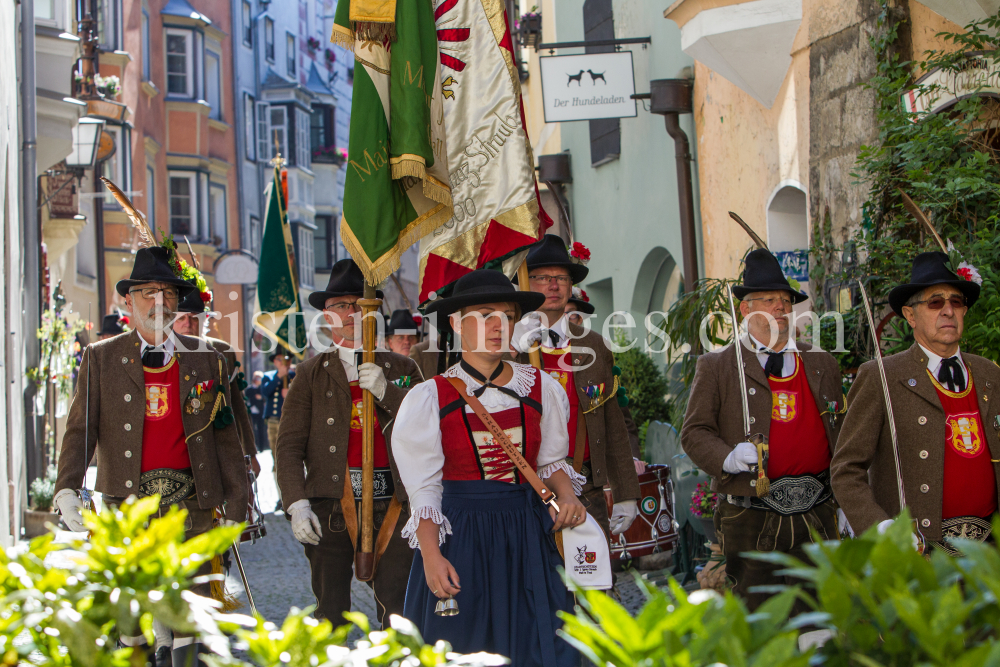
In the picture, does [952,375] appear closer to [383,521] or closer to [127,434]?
[383,521]

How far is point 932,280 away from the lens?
4500 mm

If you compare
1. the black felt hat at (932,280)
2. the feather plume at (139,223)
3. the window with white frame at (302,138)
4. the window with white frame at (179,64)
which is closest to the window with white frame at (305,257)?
the window with white frame at (302,138)

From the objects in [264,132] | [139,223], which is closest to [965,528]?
[139,223]

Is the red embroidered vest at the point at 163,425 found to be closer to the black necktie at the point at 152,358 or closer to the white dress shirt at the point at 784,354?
the black necktie at the point at 152,358

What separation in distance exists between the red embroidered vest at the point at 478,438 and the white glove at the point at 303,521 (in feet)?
5.02

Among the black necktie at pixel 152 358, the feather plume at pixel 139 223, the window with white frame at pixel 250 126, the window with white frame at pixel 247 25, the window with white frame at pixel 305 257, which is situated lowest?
the black necktie at pixel 152 358

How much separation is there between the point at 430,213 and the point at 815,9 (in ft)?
13.9

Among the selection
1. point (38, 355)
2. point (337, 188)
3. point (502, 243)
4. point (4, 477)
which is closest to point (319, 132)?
point (337, 188)

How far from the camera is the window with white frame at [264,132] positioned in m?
36.4

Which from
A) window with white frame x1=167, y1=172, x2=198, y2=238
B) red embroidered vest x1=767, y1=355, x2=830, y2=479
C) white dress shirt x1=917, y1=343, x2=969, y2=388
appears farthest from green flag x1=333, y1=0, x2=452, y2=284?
window with white frame x1=167, y1=172, x2=198, y2=238

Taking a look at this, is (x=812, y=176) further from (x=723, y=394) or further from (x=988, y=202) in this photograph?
(x=723, y=394)

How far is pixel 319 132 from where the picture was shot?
141ft

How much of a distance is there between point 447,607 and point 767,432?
2.12 metres

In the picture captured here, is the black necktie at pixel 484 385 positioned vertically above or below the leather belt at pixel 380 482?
above
